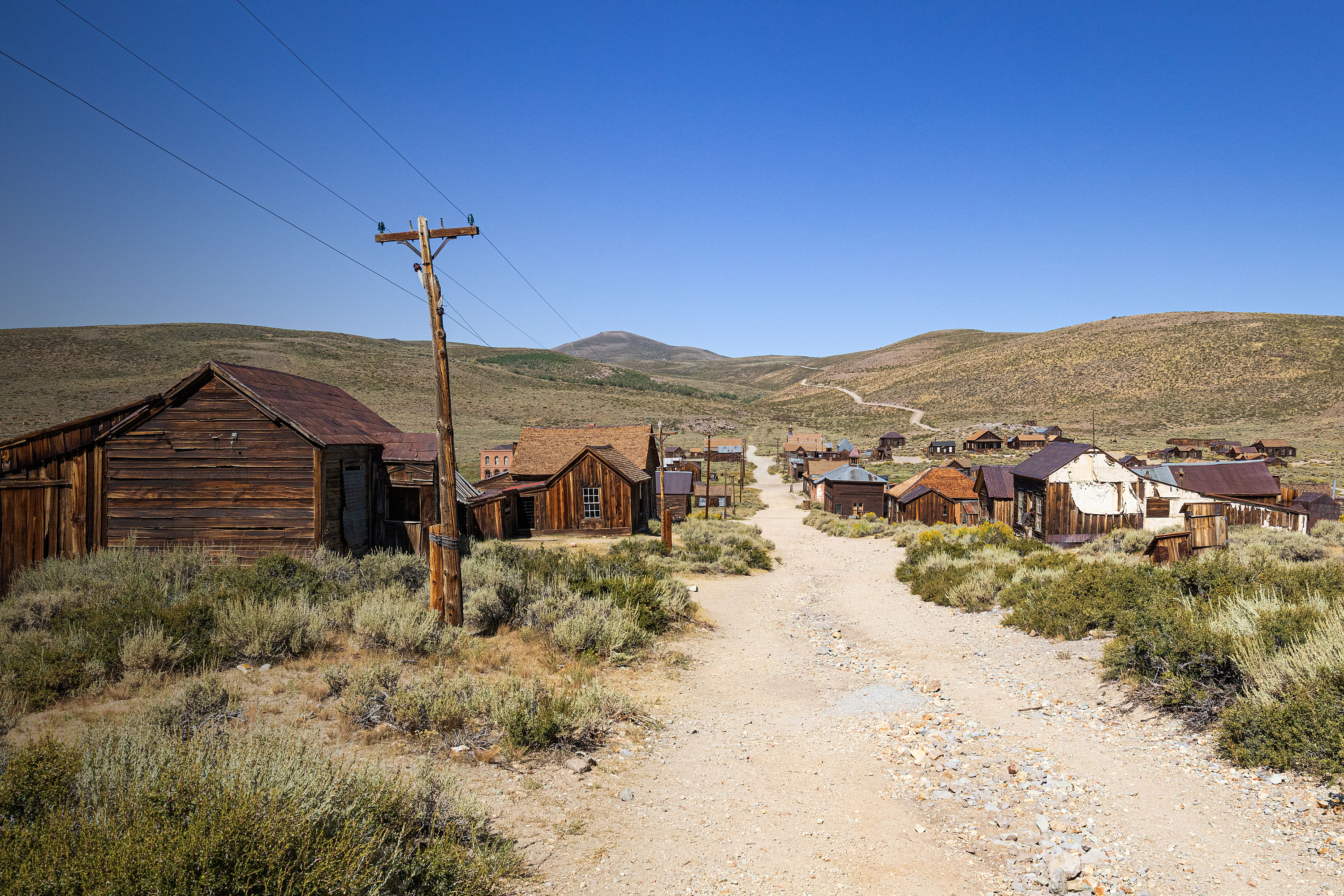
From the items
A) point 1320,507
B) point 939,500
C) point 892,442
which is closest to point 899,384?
point 892,442

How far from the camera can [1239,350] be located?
101 metres

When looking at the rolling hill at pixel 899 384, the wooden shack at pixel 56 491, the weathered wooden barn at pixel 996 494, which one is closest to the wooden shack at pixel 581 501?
the wooden shack at pixel 56 491

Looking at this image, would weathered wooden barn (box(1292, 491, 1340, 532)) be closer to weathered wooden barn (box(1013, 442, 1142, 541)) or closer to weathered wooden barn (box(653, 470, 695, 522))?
weathered wooden barn (box(1013, 442, 1142, 541))

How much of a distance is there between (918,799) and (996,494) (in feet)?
92.3

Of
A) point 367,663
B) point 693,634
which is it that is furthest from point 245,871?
point 693,634

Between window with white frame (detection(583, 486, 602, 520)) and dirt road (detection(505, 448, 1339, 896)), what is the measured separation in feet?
54.3

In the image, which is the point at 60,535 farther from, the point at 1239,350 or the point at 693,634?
the point at 1239,350

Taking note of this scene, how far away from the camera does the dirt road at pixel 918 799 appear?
455 cm

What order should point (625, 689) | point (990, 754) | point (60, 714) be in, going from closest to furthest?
point (60, 714)
point (990, 754)
point (625, 689)

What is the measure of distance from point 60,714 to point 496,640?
472cm

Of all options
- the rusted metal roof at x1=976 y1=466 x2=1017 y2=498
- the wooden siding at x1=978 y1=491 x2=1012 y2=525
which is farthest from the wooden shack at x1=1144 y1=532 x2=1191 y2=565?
the rusted metal roof at x1=976 y1=466 x2=1017 y2=498

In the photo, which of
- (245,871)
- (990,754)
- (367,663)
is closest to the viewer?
(245,871)

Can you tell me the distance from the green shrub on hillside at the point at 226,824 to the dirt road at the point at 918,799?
778mm

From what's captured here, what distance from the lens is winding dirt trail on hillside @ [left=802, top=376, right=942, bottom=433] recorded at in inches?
3802
